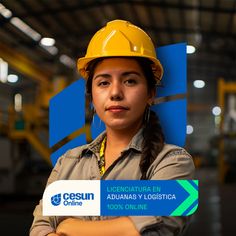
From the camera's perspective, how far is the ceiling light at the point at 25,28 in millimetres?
11234

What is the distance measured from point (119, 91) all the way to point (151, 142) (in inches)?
8.7

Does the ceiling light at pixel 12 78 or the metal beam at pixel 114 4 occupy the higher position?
→ the ceiling light at pixel 12 78

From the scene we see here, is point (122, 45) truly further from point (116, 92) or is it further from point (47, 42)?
point (47, 42)

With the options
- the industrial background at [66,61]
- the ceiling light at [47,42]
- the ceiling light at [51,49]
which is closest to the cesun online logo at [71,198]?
the industrial background at [66,61]

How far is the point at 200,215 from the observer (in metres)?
6.09

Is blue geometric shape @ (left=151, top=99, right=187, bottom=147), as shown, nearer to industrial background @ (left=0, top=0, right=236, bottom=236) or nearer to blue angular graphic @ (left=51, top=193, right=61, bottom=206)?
blue angular graphic @ (left=51, top=193, right=61, bottom=206)

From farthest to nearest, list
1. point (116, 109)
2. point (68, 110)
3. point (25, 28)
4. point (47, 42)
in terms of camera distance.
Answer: point (47, 42) → point (25, 28) → point (68, 110) → point (116, 109)

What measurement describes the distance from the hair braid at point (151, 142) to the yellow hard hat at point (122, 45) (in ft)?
0.55

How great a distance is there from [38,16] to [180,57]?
10519mm

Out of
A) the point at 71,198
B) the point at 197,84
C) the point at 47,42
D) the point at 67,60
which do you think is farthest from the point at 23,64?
the point at 197,84

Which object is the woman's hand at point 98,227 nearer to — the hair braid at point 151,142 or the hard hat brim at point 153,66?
the hair braid at point 151,142

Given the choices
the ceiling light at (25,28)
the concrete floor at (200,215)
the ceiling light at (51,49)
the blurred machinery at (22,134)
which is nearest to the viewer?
the concrete floor at (200,215)

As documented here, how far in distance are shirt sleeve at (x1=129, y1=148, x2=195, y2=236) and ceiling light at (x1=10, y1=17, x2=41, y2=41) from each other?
10.3 metres

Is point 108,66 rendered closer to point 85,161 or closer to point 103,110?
point 103,110
